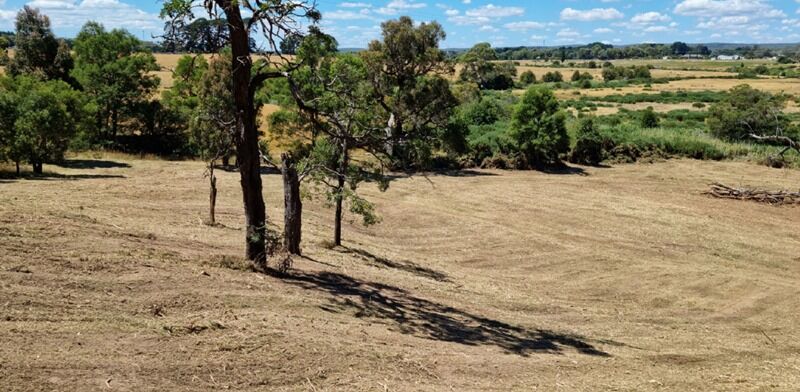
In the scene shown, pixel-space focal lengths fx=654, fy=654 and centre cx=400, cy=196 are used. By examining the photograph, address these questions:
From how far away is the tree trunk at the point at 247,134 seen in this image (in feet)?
31.1

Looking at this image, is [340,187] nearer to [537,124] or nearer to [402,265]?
[402,265]

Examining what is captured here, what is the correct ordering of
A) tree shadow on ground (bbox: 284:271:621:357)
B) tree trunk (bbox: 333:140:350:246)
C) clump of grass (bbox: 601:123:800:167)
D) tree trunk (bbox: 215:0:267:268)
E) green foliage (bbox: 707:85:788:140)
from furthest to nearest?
green foliage (bbox: 707:85:788:140)
clump of grass (bbox: 601:123:800:167)
tree trunk (bbox: 333:140:350:246)
tree trunk (bbox: 215:0:267:268)
tree shadow on ground (bbox: 284:271:621:357)

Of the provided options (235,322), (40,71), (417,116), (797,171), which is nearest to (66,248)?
(235,322)

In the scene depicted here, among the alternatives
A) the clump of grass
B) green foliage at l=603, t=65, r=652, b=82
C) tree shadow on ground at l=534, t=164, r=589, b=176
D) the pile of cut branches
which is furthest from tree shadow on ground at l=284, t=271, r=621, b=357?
green foliage at l=603, t=65, r=652, b=82

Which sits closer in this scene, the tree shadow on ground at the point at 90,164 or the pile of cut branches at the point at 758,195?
the tree shadow on ground at the point at 90,164

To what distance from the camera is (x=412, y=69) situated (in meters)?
32.8

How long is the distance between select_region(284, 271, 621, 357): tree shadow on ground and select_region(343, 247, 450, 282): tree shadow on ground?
2.71 m

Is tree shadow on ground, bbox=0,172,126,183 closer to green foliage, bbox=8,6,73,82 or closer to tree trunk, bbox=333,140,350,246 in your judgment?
tree trunk, bbox=333,140,350,246

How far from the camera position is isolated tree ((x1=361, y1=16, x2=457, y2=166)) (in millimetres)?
31875

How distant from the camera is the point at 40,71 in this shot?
38.7 meters

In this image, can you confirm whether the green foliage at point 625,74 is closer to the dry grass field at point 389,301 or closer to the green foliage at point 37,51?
the green foliage at point 37,51

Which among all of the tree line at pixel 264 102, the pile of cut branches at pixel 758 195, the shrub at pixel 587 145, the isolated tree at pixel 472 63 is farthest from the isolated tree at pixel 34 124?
the pile of cut branches at pixel 758 195

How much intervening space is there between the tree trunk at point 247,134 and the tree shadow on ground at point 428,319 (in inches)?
33.5

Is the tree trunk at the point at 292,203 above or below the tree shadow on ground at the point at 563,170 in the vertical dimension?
above
